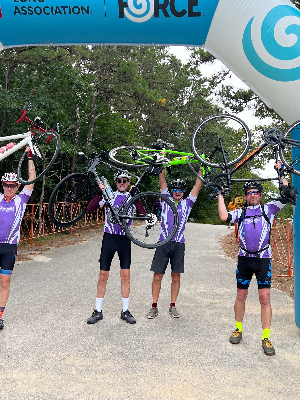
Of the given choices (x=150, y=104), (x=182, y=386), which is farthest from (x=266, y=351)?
(x=150, y=104)

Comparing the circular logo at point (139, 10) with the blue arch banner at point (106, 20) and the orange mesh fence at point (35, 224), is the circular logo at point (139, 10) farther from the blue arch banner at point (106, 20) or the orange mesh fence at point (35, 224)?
the orange mesh fence at point (35, 224)

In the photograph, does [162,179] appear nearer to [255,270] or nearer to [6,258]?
[255,270]

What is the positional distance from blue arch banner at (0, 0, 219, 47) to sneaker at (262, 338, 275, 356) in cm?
419

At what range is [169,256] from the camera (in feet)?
17.5

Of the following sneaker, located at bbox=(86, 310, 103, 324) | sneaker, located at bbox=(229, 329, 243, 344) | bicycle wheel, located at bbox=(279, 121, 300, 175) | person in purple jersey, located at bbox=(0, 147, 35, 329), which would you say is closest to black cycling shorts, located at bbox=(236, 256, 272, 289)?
sneaker, located at bbox=(229, 329, 243, 344)

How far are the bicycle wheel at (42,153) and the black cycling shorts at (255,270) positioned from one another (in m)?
2.83

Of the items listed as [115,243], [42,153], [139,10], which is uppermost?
[139,10]

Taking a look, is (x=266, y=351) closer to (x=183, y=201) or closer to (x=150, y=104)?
(x=183, y=201)

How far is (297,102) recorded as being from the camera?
4.46m

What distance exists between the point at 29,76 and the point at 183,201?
11102mm

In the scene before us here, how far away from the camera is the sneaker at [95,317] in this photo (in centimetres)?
505

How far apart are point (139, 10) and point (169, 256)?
3.51m

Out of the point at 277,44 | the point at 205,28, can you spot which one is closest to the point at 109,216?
the point at 205,28

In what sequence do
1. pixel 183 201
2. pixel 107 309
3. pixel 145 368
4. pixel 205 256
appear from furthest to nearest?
pixel 205 256 → pixel 107 309 → pixel 183 201 → pixel 145 368
